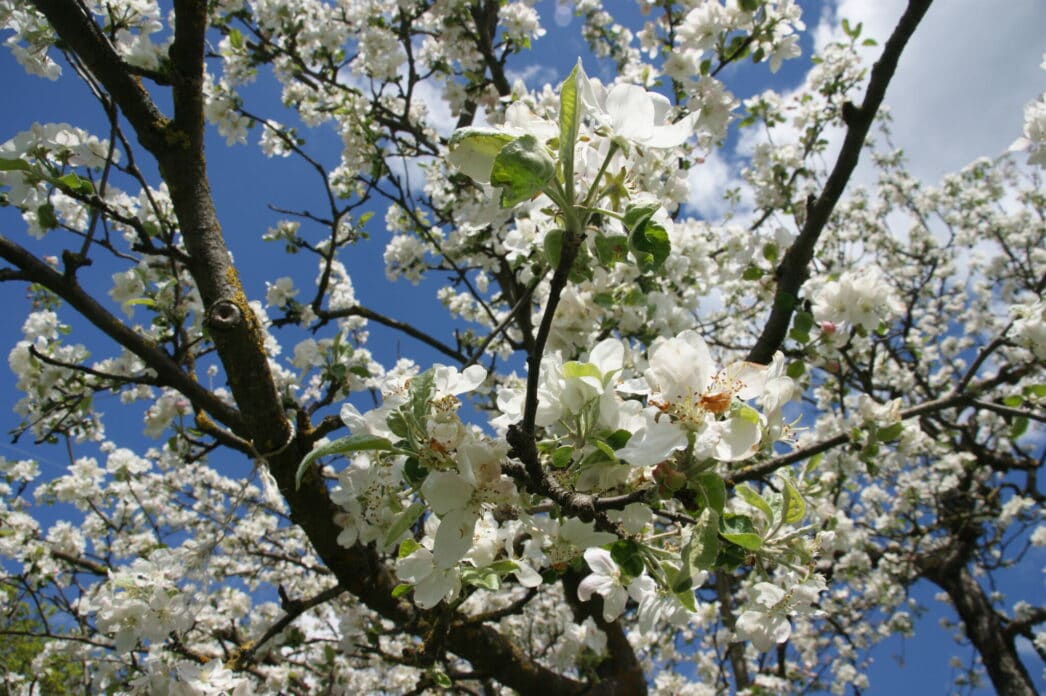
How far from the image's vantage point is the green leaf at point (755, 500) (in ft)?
3.58

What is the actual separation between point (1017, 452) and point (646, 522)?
906 cm

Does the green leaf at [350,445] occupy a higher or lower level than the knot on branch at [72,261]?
lower

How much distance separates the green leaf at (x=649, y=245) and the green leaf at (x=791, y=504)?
510mm

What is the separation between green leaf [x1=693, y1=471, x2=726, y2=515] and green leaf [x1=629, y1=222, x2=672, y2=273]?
32 cm

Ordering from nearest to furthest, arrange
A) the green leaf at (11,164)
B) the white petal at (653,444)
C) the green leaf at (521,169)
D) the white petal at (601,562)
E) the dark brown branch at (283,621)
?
1. the green leaf at (521,169)
2. the white petal at (653,444)
3. the white petal at (601,562)
4. the green leaf at (11,164)
5. the dark brown branch at (283,621)

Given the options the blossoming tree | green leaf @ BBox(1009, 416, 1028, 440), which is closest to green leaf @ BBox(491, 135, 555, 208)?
the blossoming tree

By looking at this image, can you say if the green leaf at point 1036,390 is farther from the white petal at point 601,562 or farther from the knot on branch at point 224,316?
the knot on branch at point 224,316

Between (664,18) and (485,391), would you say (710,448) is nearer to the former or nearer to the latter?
(485,391)

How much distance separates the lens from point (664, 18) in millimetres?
4258

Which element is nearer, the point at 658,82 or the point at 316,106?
the point at 658,82

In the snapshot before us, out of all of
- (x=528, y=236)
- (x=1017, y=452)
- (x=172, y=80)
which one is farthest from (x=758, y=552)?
(x=1017, y=452)

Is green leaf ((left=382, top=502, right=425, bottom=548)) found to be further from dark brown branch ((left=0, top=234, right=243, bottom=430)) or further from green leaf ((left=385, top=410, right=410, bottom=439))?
dark brown branch ((left=0, top=234, right=243, bottom=430))

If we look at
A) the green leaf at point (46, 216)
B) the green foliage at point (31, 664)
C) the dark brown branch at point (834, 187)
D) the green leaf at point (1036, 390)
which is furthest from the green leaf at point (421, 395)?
the green foliage at point (31, 664)

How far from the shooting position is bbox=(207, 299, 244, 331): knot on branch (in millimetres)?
2061
